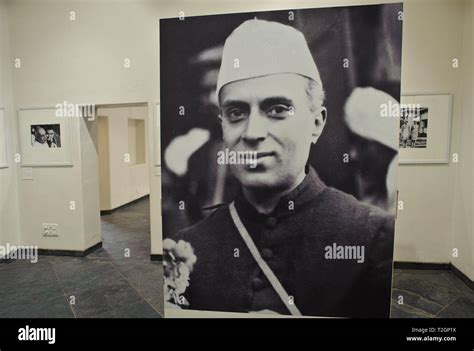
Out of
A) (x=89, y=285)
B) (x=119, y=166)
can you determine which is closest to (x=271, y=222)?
(x=89, y=285)

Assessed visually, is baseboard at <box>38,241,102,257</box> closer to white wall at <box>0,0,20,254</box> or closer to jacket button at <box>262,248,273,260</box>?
white wall at <box>0,0,20,254</box>

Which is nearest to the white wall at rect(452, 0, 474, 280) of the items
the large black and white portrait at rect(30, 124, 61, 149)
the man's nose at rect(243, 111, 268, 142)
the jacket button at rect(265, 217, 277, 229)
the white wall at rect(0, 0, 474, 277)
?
the white wall at rect(0, 0, 474, 277)

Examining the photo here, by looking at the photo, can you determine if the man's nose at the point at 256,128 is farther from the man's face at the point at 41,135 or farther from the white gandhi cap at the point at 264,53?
the man's face at the point at 41,135

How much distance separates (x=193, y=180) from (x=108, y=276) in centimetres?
264

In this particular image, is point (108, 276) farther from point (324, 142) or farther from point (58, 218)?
point (324, 142)

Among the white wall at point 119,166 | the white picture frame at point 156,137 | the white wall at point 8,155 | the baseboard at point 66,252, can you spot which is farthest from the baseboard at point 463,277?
the white wall at point 8,155

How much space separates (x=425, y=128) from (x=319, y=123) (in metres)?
2.78

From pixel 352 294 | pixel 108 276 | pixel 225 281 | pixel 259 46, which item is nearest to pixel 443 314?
pixel 352 294

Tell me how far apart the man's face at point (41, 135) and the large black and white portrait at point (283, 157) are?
3318 millimetres

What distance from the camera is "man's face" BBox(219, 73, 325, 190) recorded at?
1648 millimetres

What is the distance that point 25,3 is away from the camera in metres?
4.21

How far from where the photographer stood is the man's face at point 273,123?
1.65 metres
